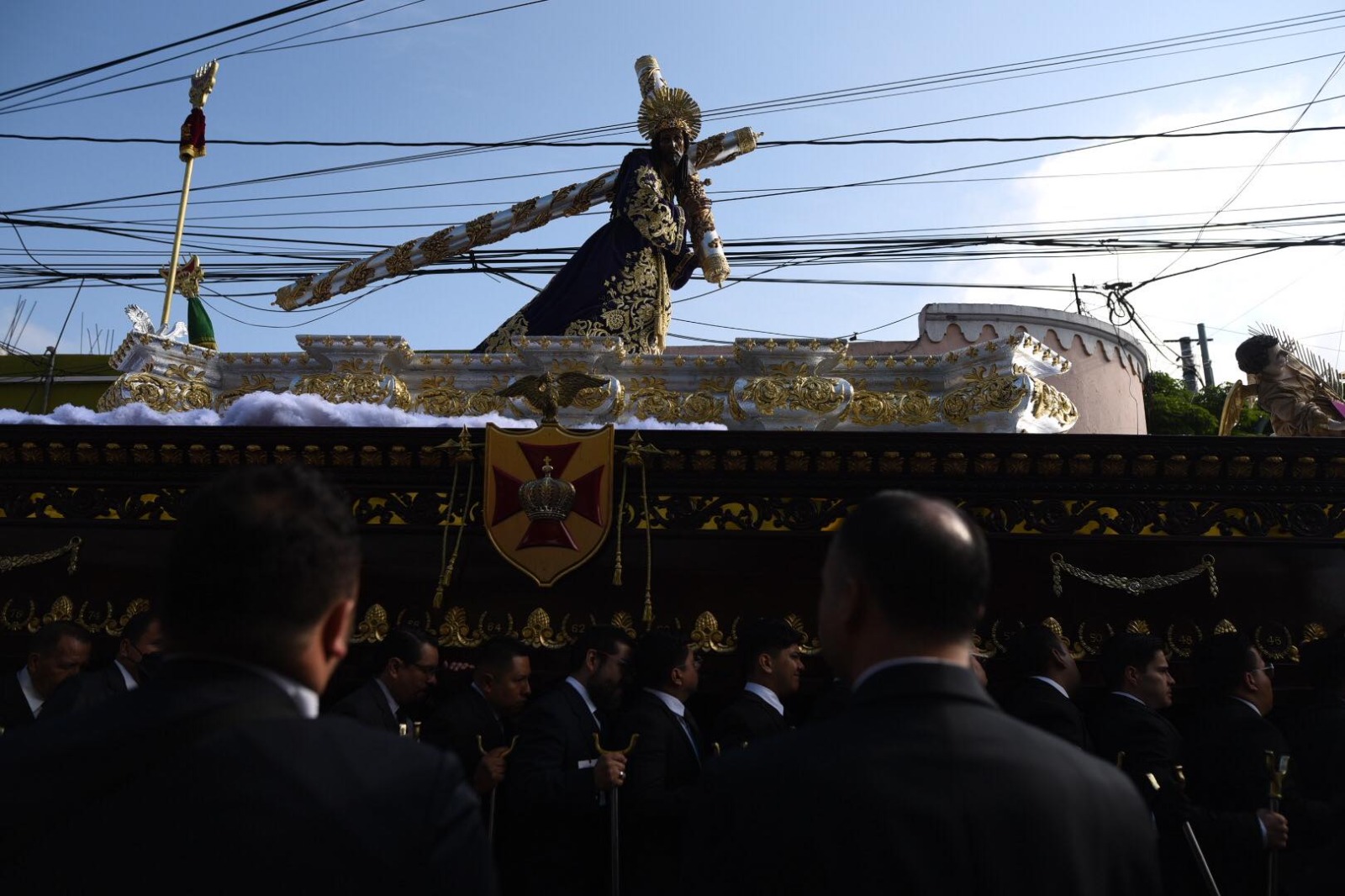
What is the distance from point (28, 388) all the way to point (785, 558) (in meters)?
11.5

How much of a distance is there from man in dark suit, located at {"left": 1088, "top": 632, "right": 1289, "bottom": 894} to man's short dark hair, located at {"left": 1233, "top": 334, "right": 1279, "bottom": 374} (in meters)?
2.50

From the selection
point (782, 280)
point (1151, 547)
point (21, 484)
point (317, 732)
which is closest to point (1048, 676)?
point (1151, 547)

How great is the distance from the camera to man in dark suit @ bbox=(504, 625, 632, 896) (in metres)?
4.30

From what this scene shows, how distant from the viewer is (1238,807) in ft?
13.9

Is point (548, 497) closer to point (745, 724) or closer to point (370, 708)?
point (370, 708)

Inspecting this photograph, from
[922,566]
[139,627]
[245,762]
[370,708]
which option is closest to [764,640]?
[370,708]

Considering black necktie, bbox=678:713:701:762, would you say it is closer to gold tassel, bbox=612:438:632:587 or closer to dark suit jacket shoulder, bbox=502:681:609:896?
dark suit jacket shoulder, bbox=502:681:609:896

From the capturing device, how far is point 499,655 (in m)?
4.89

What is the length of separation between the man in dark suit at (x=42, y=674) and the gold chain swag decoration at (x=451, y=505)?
154cm

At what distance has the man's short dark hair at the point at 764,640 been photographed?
466 cm

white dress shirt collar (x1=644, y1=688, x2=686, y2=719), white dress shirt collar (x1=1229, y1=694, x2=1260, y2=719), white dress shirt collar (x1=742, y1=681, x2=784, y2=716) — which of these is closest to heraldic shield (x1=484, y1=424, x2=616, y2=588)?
white dress shirt collar (x1=644, y1=688, x2=686, y2=719)

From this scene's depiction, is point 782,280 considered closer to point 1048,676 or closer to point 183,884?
point 1048,676

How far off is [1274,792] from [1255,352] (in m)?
3.36

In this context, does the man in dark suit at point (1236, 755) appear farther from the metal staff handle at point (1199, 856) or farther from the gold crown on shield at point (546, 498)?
the gold crown on shield at point (546, 498)
